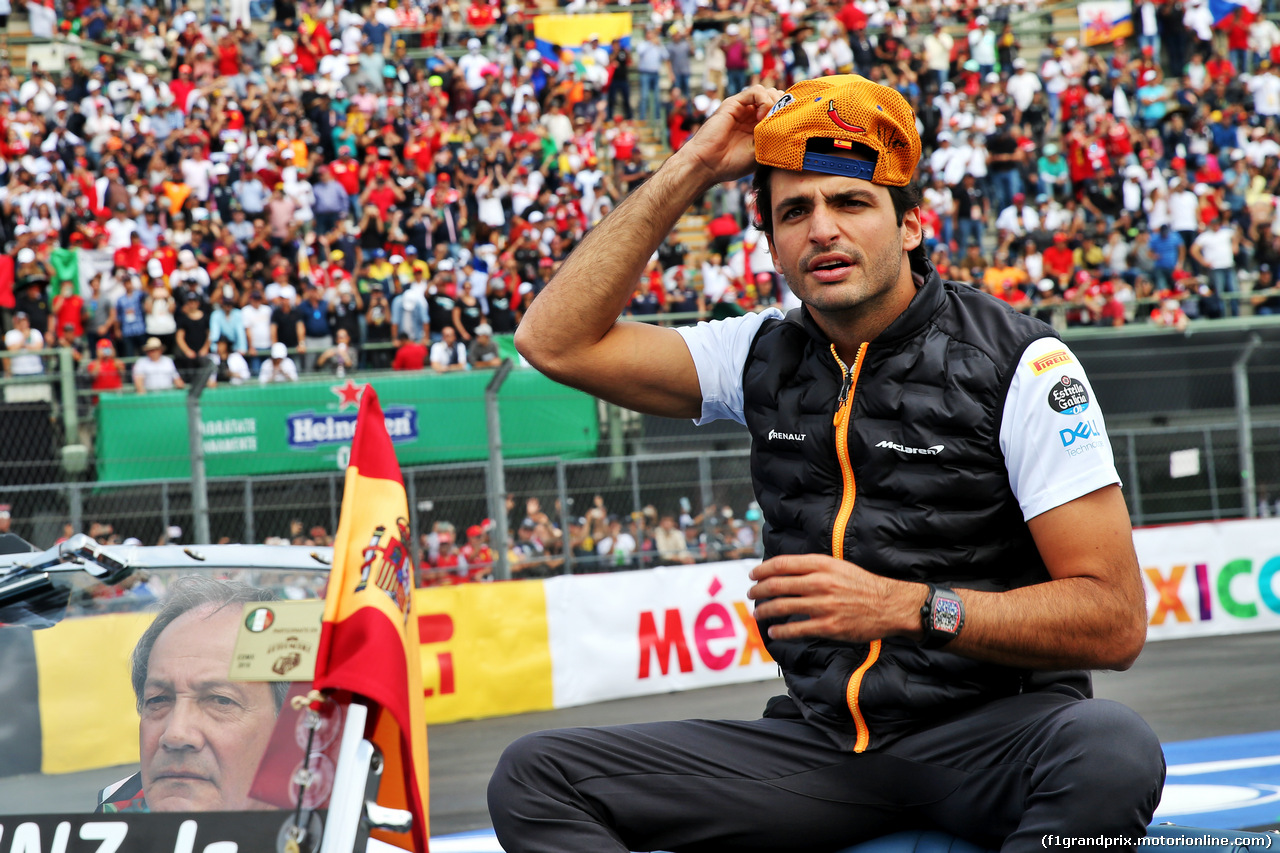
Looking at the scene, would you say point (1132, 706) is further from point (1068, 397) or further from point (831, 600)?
point (831, 600)

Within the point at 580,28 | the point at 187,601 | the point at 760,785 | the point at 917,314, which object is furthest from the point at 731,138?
the point at 580,28

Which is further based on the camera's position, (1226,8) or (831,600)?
(1226,8)

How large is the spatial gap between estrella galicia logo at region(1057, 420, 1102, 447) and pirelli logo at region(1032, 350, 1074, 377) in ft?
0.41

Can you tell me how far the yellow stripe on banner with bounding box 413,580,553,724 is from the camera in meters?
9.39

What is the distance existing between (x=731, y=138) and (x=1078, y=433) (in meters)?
1.06

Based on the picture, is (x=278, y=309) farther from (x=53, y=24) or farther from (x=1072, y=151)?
(x=1072, y=151)

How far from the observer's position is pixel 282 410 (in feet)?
33.2

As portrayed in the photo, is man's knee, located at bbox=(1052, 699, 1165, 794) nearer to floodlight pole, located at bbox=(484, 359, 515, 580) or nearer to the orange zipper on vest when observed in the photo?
the orange zipper on vest

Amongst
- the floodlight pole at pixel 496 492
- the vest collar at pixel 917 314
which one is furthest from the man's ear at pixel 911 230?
the floodlight pole at pixel 496 492

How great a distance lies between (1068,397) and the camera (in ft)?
7.30

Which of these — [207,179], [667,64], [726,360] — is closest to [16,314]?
[207,179]

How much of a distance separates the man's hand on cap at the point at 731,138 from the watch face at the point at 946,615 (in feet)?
3.72

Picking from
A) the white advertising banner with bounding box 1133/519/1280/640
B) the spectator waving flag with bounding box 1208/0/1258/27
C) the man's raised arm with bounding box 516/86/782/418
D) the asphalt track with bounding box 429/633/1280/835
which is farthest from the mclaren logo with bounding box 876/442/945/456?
the spectator waving flag with bounding box 1208/0/1258/27

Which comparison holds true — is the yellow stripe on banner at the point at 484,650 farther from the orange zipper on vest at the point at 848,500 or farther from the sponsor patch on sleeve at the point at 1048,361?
the sponsor patch on sleeve at the point at 1048,361
